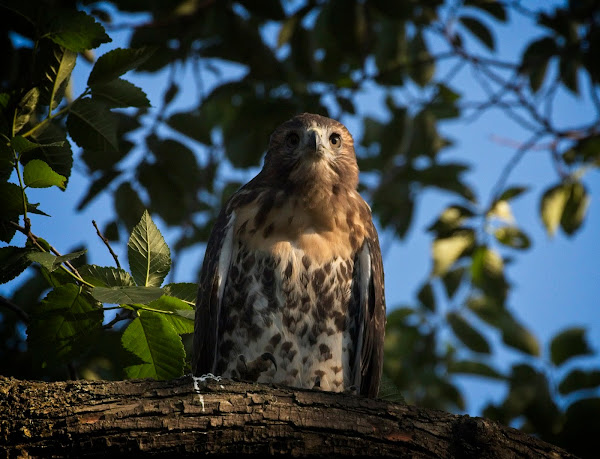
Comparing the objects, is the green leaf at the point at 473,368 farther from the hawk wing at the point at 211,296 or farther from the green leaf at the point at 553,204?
the hawk wing at the point at 211,296

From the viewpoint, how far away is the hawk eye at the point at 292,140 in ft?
13.8

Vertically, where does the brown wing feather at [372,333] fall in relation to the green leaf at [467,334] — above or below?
below

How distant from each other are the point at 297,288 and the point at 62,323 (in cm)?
139

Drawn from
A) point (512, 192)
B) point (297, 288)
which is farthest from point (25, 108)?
point (512, 192)

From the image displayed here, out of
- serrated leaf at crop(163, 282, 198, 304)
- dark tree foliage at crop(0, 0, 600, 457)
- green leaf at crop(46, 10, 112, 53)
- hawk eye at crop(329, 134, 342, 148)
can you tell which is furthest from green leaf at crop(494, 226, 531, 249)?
green leaf at crop(46, 10, 112, 53)

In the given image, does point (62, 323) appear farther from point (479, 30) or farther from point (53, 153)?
point (479, 30)

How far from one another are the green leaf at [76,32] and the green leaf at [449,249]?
3.51 meters

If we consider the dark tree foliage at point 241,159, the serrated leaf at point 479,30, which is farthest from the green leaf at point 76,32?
the serrated leaf at point 479,30

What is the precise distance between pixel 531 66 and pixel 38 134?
4531 mm

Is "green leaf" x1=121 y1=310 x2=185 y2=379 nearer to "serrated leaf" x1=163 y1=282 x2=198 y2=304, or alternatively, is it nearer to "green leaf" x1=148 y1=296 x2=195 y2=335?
"green leaf" x1=148 y1=296 x2=195 y2=335

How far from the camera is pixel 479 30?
18.6 ft

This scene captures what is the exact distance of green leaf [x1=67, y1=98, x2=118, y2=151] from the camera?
2.78 m

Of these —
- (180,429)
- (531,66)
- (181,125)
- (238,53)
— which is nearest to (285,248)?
(181,125)

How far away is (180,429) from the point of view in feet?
7.68
